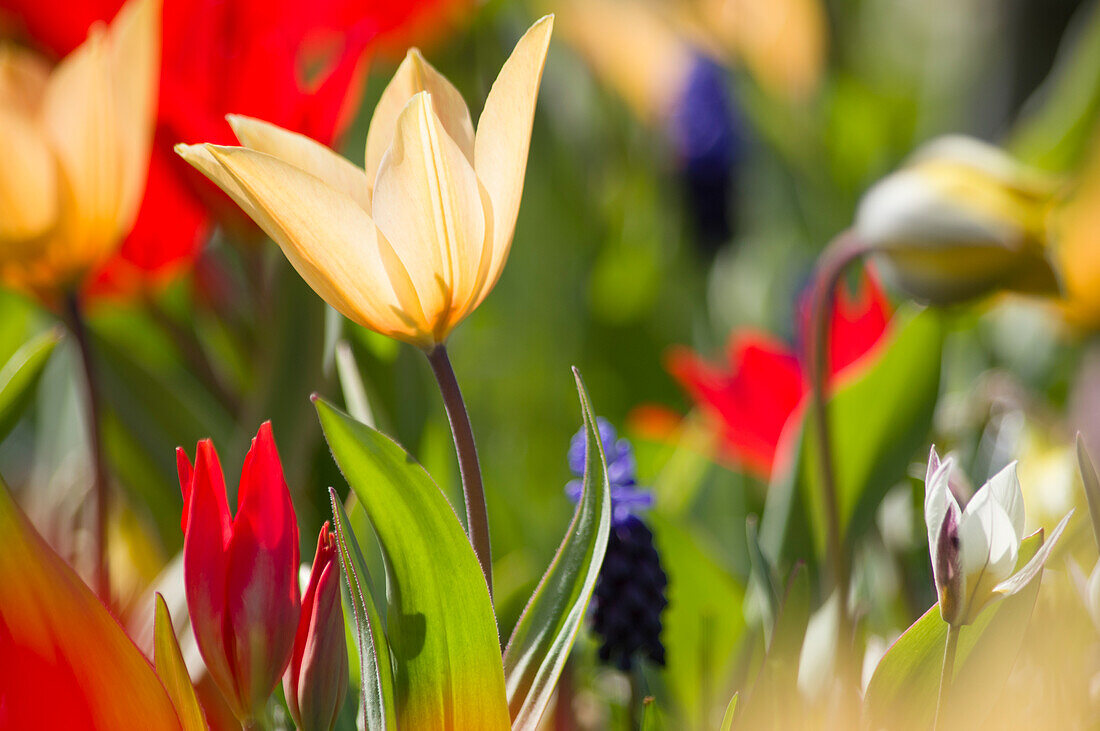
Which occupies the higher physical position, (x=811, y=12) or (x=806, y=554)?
(x=811, y=12)

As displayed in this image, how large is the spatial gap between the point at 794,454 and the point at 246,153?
0.21m

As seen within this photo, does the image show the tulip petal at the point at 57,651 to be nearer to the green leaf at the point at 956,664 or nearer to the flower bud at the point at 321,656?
the flower bud at the point at 321,656

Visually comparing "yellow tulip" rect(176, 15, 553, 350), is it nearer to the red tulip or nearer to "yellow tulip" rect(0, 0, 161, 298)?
"yellow tulip" rect(0, 0, 161, 298)

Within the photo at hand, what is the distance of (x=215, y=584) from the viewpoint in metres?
0.19

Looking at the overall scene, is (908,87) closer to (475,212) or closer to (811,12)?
(811,12)

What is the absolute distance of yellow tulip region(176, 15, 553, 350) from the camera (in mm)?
188

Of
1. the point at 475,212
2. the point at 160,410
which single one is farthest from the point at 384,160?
the point at 160,410

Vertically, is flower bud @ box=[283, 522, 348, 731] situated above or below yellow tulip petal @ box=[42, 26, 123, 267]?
below

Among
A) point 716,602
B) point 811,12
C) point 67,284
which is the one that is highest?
point 811,12

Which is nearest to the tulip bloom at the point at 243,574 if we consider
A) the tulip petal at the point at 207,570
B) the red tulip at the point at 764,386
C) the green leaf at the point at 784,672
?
the tulip petal at the point at 207,570

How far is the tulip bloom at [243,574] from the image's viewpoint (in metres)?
0.19

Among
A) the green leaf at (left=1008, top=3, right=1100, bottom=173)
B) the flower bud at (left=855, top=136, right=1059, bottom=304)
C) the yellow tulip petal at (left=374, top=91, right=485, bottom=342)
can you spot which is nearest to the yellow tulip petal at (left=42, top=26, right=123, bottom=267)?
the yellow tulip petal at (left=374, top=91, right=485, bottom=342)

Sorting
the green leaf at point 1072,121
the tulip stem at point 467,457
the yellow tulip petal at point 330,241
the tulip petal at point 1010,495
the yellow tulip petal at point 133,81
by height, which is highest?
the green leaf at point 1072,121

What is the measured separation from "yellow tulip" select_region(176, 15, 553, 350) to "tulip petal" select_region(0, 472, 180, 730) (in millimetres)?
70
